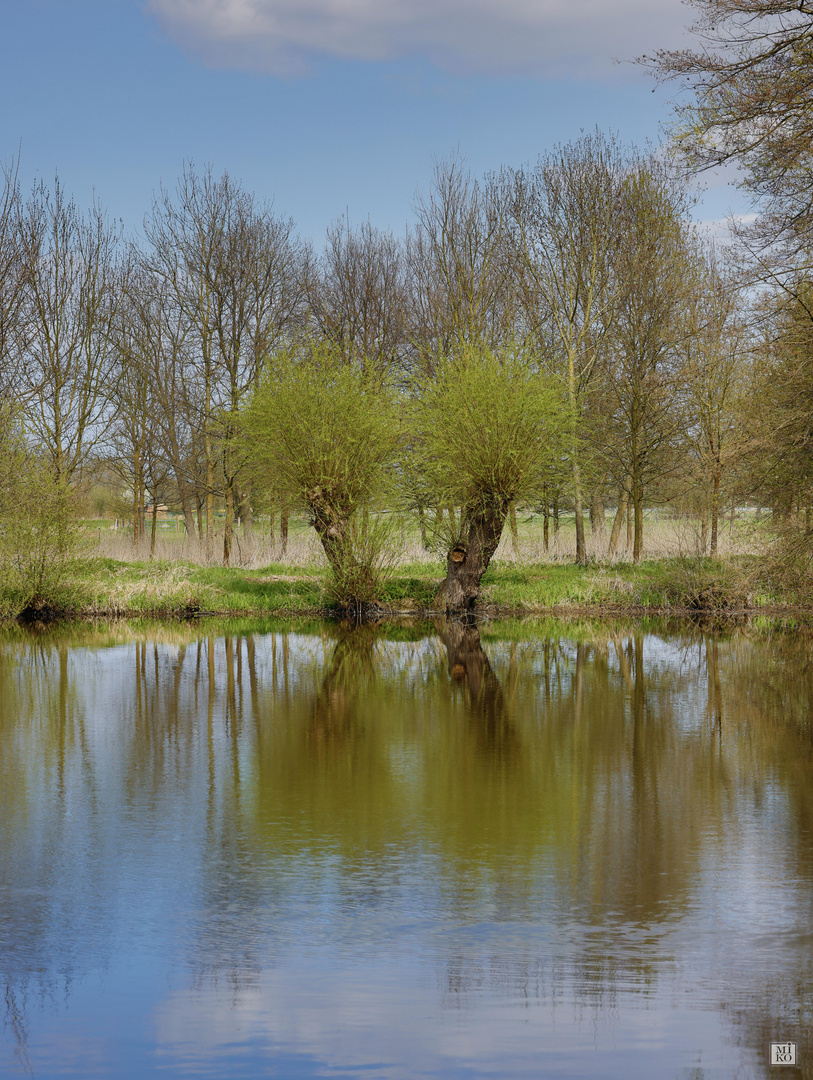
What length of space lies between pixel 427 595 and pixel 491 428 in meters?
4.34

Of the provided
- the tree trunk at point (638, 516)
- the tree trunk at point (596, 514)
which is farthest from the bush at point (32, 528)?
the tree trunk at point (596, 514)

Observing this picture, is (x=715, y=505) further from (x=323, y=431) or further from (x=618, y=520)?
(x=323, y=431)

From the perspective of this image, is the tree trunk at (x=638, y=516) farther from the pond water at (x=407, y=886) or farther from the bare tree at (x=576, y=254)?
the pond water at (x=407, y=886)

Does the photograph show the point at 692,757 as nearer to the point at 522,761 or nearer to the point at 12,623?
the point at 522,761

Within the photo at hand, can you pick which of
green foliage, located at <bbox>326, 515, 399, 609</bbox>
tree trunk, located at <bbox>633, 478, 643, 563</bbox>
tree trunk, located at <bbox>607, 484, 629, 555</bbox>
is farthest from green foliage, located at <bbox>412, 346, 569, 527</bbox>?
tree trunk, located at <bbox>607, 484, 629, 555</bbox>

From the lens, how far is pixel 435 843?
6480 millimetres

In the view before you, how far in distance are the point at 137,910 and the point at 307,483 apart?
51.3ft

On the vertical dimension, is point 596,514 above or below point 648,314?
below

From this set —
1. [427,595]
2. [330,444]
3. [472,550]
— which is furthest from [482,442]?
[427,595]

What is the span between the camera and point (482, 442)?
1983 centimetres

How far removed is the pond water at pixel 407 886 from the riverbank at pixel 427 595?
9339 millimetres

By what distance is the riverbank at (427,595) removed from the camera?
2119cm

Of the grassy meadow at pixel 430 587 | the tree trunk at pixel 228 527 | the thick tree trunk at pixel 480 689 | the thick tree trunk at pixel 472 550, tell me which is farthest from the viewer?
the tree trunk at pixel 228 527

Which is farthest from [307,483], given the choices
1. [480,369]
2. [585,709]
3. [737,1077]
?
[737,1077]
